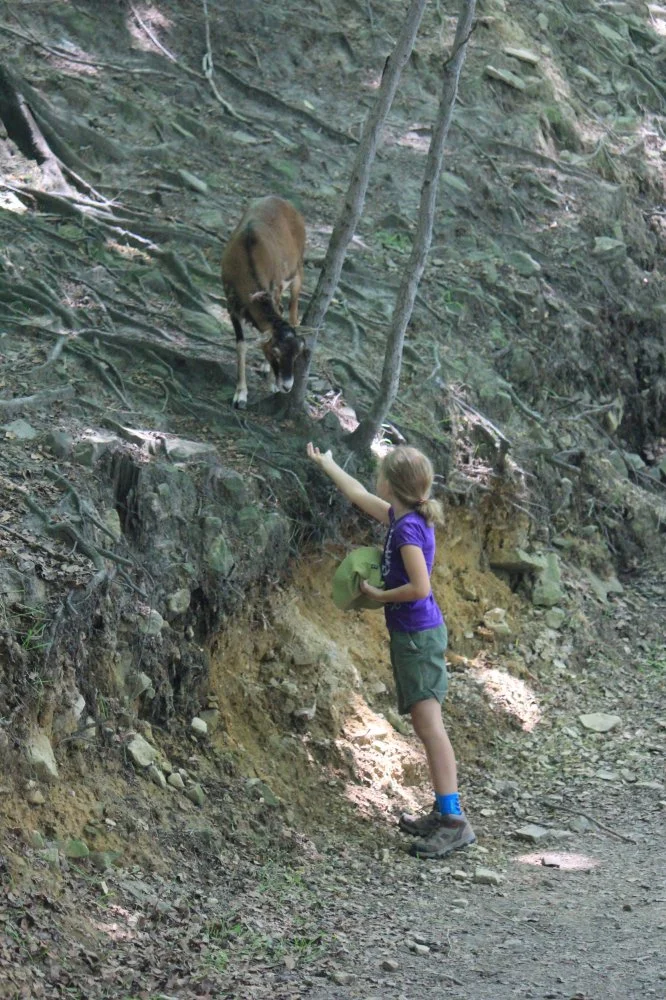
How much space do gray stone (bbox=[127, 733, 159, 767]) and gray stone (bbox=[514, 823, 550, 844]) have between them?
88.0 inches

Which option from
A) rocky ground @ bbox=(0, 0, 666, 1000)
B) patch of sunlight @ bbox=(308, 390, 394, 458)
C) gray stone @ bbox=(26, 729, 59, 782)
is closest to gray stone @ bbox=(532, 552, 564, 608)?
rocky ground @ bbox=(0, 0, 666, 1000)

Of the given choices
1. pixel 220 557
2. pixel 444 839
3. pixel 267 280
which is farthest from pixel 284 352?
pixel 444 839

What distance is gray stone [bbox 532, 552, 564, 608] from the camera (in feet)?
32.3

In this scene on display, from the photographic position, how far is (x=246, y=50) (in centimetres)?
1426

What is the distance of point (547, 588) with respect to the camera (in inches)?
389

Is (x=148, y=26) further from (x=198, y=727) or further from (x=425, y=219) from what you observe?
(x=198, y=727)

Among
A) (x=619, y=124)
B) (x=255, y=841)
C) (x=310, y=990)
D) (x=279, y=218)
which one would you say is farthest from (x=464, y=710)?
(x=619, y=124)

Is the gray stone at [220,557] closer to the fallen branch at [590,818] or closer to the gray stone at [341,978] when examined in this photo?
the fallen branch at [590,818]

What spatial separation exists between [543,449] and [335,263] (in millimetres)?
3241

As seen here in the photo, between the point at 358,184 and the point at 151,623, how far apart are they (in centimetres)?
339

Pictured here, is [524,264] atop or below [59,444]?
atop

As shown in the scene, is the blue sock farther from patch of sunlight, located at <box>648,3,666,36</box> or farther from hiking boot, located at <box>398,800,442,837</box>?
patch of sunlight, located at <box>648,3,666,36</box>

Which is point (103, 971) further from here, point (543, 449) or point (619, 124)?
point (619, 124)

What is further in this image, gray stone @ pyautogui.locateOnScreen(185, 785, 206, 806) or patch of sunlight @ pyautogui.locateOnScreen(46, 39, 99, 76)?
patch of sunlight @ pyautogui.locateOnScreen(46, 39, 99, 76)
